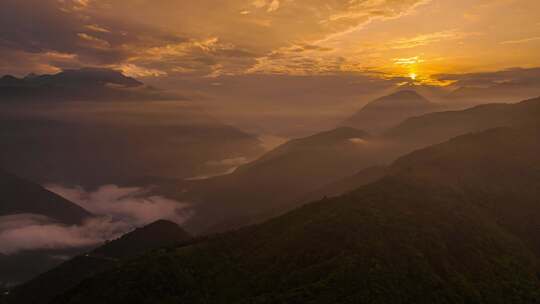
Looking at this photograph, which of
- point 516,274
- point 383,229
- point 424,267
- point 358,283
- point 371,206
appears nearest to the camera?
point 358,283

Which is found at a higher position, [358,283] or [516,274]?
[358,283]

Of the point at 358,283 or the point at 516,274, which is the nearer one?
the point at 358,283

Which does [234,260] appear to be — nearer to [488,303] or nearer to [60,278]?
[488,303]

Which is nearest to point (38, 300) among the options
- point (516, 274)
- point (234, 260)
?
point (234, 260)

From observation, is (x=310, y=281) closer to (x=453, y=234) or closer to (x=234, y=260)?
(x=234, y=260)

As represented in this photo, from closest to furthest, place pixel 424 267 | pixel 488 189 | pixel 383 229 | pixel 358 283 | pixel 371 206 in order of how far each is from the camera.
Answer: pixel 358 283 < pixel 424 267 < pixel 383 229 < pixel 371 206 < pixel 488 189

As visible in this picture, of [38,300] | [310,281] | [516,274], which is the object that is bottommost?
[38,300]
